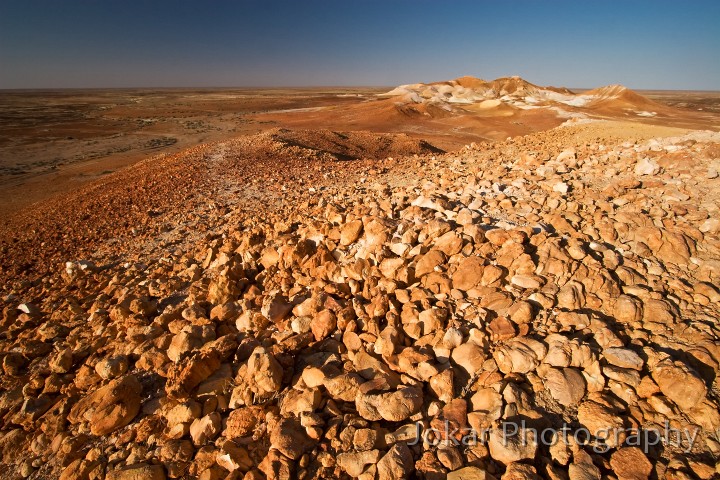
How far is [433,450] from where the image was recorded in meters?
2.18

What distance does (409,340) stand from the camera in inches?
119

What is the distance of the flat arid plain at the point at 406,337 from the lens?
2.19 meters

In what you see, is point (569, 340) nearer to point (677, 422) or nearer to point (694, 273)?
point (677, 422)

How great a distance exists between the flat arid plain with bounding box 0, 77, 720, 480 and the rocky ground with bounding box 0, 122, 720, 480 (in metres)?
0.02

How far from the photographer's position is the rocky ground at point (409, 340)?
2.20 metres

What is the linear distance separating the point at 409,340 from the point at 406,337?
37mm

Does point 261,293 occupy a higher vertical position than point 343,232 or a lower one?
lower

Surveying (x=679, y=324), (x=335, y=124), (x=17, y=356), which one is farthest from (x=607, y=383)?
(x=335, y=124)

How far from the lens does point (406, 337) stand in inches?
120

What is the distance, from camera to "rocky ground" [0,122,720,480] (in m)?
2.20

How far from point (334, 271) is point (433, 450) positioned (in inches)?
84.3

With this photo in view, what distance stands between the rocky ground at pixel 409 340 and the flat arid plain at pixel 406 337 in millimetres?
17

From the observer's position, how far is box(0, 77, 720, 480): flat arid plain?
2.19 metres

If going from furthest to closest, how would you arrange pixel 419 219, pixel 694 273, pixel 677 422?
pixel 419 219 < pixel 694 273 < pixel 677 422
